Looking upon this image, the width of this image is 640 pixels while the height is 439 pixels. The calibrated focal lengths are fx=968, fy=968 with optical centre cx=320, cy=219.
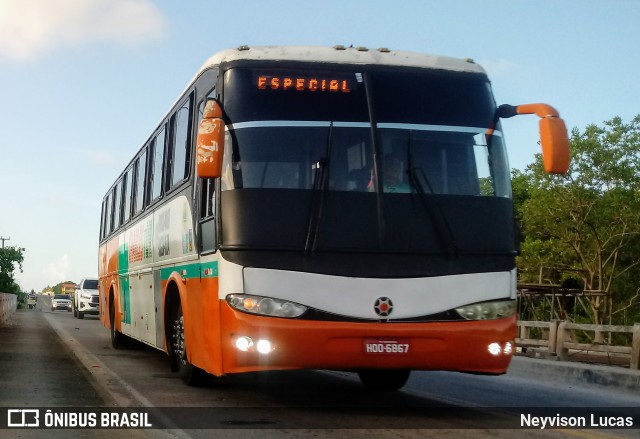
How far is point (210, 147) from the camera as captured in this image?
8641mm

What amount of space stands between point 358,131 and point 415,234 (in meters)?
1.11

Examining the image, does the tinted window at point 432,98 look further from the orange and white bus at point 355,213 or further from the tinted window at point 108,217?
the tinted window at point 108,217

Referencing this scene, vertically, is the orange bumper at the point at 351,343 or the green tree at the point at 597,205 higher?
the green tree at the point at 597,205

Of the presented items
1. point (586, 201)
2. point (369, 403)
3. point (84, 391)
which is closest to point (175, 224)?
point (84, 391)

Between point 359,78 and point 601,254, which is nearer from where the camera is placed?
point 359,78

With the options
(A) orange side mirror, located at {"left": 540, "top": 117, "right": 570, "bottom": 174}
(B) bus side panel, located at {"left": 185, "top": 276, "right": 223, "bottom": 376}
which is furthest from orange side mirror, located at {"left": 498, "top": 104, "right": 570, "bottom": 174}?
(B) bus side panel, located at {"left": 185, "top": 276, "right": 223, "bottom": 376}

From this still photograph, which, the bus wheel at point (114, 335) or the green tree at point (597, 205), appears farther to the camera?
the green tree at point (597, 205)

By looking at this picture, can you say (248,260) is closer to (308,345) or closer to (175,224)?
(308,345)

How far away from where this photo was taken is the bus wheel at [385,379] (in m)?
11.6

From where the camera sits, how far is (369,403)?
10.4 meters

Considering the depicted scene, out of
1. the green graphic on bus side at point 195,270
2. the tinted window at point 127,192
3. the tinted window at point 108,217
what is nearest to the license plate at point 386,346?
the green graphic on bus side at point 195,270

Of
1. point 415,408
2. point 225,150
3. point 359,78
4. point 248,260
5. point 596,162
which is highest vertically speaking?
point 596,162

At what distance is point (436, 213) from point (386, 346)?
1.31 meters

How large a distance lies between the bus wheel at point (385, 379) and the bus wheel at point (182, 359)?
196 centimetres
